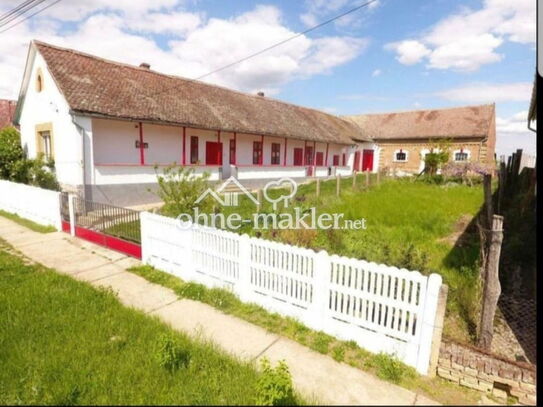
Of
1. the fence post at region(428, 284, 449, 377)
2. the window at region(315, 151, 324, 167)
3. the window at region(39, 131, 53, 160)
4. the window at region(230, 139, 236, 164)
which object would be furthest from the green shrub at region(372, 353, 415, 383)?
the window at region(315, 151, 324, 167)

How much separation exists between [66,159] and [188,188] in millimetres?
7028

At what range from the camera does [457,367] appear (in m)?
2.95

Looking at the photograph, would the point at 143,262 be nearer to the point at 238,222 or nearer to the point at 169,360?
the point at 238,222

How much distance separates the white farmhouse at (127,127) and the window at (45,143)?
0.13ft

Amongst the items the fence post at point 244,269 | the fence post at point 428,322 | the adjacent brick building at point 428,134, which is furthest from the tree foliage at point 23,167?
the adjacent brick building at point 428,134

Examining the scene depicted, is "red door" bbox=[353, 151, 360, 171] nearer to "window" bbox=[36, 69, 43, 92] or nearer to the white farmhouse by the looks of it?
the white farmhouse

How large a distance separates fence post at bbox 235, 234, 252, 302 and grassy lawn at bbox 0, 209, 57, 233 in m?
6.93

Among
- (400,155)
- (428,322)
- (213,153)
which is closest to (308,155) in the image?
(213,153)

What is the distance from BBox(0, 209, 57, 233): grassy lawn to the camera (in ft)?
28.7

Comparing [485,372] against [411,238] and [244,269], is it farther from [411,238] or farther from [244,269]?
[411,238]

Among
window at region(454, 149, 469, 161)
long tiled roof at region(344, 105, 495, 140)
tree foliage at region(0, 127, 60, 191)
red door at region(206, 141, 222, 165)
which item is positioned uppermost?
long tiled roof at region(344, 105, 495, 140)

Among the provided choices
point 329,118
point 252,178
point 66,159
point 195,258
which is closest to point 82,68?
point 66,159

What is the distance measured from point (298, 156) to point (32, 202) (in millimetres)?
15955

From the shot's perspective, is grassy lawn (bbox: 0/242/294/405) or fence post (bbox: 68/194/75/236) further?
fence post (bbox: 68/194/75/236)
